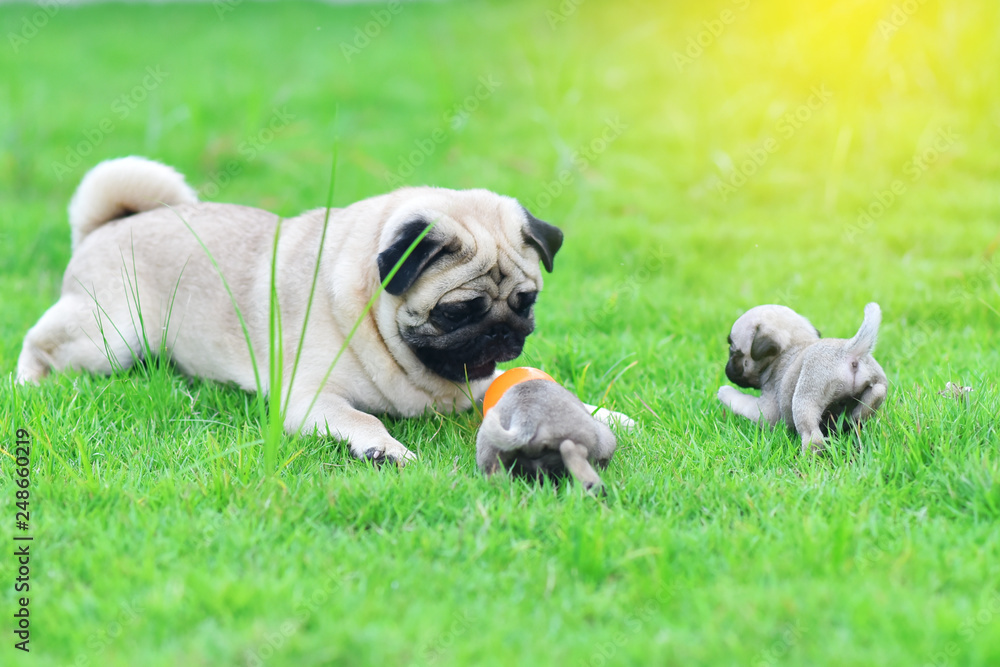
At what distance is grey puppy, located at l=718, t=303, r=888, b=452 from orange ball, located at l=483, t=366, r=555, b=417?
1012mm

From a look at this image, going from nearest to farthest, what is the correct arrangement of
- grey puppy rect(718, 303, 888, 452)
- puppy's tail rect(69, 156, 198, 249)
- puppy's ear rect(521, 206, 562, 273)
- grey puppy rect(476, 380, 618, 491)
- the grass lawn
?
the grass lawn
grey puppy rect(476, 380, 618, 491)
grey puppy rect(718, 303, 888, 452)
puppy's ear rect(521, 206, 562, 273)
puppy's tail rect(69, 156, 198, 249)

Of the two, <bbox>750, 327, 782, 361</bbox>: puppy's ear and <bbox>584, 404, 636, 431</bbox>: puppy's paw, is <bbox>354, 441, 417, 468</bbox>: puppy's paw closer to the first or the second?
<bbox>584, 404, 636, 431</bbox>: puppy's paw

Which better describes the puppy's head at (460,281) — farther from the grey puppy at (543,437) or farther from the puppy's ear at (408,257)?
the grey puppy at (543,437)

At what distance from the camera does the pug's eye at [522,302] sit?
14.6 feet

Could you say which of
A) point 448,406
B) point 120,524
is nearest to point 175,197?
point 448,406

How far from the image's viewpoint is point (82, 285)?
527 cm

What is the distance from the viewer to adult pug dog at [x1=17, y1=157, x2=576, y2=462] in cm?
431

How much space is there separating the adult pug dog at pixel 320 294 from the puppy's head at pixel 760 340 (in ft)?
3.51

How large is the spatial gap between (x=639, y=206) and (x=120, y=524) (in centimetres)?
613

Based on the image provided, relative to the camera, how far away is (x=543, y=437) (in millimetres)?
3598

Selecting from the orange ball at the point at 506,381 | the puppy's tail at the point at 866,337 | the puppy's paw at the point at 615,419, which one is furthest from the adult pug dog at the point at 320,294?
the puppy's tail at the point at 866,337

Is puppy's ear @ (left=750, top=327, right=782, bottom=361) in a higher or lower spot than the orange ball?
higher

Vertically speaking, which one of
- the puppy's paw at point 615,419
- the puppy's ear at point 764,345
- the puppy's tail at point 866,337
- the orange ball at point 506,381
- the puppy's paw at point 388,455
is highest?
the puppy's tail at point 866,337

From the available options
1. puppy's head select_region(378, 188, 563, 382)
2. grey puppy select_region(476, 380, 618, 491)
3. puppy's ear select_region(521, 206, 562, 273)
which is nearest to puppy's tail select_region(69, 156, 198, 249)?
puppy's head select_region(378, 188, 563, 382)
